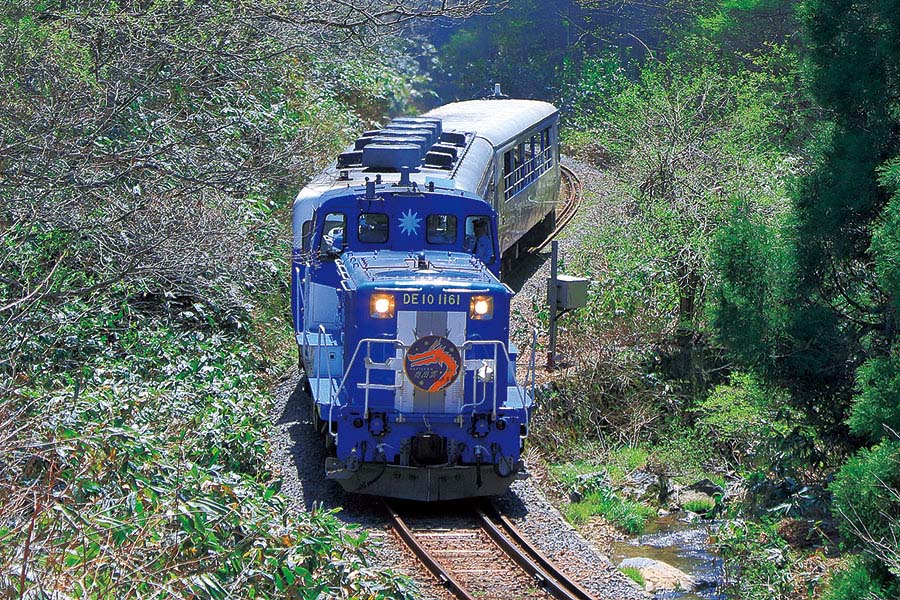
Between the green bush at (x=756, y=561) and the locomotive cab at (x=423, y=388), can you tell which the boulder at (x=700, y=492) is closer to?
the green bush at (x=756, y=561)

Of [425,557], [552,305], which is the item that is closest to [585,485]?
[552,305]

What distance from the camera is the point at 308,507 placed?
11328mm

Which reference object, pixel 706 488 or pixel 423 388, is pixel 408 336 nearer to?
pixel 423 388

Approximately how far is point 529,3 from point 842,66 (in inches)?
1524

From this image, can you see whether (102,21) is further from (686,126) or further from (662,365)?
(686,126)

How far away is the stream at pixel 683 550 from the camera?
10.3 meters

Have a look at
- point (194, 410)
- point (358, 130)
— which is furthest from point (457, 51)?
point (194, 410)

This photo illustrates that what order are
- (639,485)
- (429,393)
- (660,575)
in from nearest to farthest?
(660,575)
(429,393)
(639,485)

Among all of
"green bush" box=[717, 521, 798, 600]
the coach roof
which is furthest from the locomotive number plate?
the coach roof

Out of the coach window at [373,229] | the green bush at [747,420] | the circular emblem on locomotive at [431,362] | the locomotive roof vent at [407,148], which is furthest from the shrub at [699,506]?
the locomotive roof vent at [407,148]

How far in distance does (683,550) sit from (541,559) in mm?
2293

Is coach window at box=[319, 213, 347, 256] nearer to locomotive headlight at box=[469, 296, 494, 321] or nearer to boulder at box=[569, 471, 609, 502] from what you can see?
locomotive headlight at box=[469, 296, 494, 321]

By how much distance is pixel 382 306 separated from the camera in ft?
35.4

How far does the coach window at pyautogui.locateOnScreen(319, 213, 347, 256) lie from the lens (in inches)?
486
